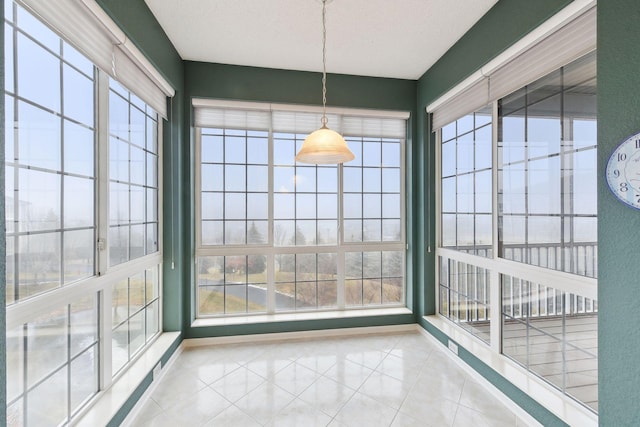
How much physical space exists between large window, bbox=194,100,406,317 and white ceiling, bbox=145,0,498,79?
0.53 m

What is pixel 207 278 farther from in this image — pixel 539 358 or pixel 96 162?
pixel 539 358

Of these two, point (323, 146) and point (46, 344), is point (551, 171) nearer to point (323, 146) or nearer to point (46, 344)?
point (323, 146)

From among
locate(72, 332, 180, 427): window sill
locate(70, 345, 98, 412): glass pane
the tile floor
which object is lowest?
the tile floor

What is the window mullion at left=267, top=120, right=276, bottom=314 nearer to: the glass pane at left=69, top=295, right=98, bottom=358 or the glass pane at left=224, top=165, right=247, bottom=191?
the glass pane at left=224, top=165, right=247, bottom=191

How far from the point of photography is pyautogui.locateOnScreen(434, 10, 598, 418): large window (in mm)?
1804

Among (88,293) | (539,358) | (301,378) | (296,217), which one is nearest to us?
(88,293)

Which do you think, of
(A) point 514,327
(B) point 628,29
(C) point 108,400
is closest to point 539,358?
(A) point 514,327

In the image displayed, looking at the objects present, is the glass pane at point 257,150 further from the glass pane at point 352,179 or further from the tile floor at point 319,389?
the tile floor at point 319,389

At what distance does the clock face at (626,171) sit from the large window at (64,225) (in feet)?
8.89

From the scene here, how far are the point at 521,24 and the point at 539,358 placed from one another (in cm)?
229

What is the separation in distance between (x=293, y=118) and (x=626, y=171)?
9.01ft

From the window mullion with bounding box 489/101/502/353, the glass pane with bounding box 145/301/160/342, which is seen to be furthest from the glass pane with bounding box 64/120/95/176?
the window mullion with bounding box 489/101/502/353

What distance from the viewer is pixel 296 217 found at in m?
3.50

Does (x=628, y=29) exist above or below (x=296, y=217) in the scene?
above
